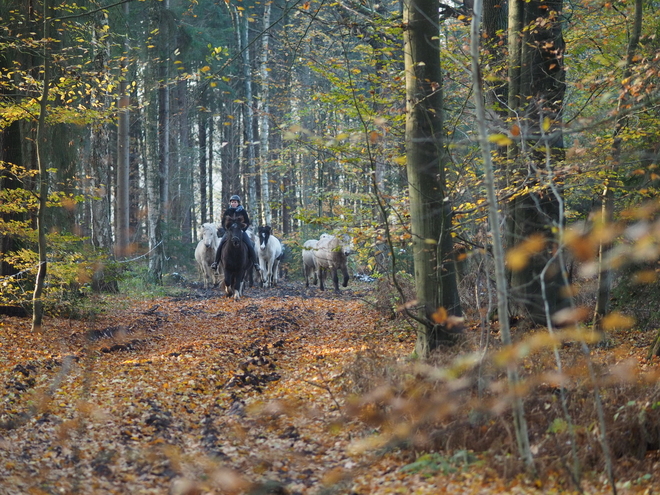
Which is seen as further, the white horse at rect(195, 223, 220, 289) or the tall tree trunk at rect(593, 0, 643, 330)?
the white horse at rect(195, 223, 220, 289)

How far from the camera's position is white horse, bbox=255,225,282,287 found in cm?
2323

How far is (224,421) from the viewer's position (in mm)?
6887

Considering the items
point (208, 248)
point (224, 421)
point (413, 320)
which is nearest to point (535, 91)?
point (413, 320)

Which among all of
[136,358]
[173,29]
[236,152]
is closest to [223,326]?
[136,358]

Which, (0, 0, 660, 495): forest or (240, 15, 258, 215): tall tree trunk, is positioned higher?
(240, 15, 258, 215): tall tree trunk

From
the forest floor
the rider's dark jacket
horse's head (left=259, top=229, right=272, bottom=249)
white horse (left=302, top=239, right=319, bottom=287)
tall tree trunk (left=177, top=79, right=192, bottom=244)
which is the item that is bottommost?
the forest floor

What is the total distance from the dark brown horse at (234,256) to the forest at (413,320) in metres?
2.43

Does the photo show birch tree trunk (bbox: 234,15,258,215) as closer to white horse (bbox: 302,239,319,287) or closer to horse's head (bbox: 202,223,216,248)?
horse's head (bbox: 202,223,216,248)

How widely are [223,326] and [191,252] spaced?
19.3 metres

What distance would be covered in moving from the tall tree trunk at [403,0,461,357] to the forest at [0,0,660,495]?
3 cm

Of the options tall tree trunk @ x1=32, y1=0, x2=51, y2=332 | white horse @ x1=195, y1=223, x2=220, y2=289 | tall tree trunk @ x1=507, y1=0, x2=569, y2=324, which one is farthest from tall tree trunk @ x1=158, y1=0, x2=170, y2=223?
tall tree trunk @ x1=507, y1=0, x2=569, y2=324

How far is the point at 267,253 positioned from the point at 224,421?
16.8 m

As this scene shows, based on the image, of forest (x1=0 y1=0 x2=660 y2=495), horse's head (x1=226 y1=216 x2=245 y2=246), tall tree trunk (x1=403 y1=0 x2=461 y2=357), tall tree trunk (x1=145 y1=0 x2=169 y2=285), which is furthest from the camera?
tall tree trunk (x1=145 y1=0 x2=169 y2=285)

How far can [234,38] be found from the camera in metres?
34.4
